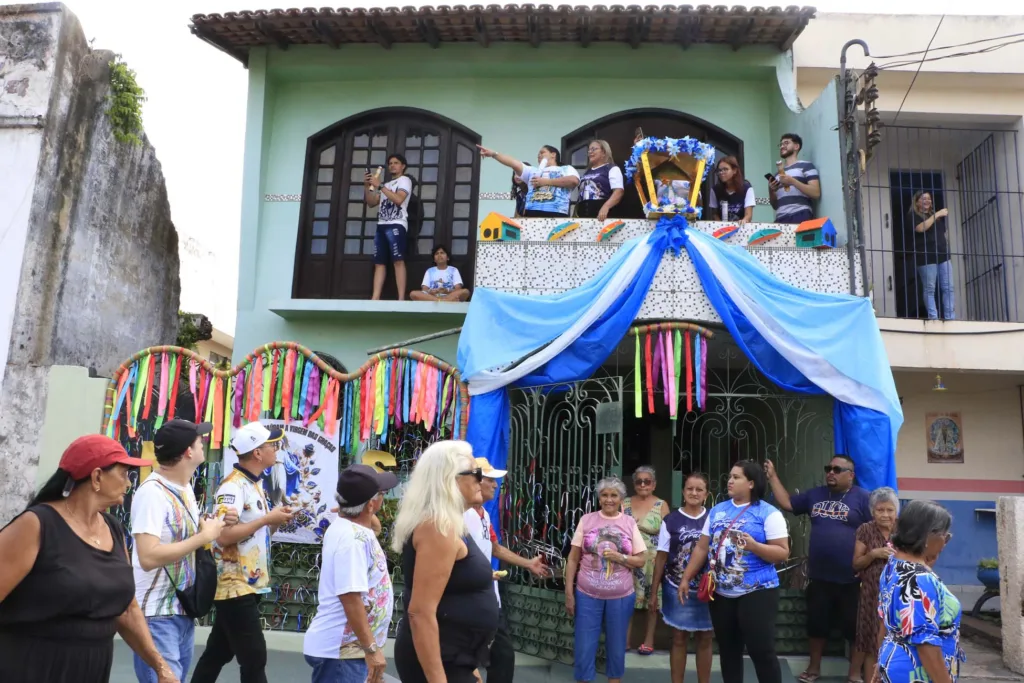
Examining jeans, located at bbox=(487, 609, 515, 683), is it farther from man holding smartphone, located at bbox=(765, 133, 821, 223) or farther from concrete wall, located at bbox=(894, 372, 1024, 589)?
concrete wall, located at bbox=(894, 372, 1024, 589)

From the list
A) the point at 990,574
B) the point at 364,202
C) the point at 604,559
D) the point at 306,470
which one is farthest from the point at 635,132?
the point at 990,574

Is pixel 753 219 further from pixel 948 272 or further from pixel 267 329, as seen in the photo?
pixel 267 329

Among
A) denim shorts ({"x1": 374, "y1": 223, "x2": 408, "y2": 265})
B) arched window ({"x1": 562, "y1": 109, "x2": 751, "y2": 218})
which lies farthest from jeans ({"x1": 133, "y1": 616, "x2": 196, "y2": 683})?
arched window ({"x1": 562, "y1": 109, "x2": 751, "y2": 218})

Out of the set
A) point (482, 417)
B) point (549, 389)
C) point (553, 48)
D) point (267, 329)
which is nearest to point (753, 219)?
point (553, 48)

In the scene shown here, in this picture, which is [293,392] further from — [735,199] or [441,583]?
[735,199]

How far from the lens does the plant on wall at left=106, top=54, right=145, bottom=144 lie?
990 centimetres

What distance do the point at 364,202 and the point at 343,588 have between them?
756cm

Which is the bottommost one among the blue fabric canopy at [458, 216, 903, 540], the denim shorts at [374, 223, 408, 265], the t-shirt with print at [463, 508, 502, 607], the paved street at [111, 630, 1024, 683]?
the paved street at [111, 630, 1024, 683]

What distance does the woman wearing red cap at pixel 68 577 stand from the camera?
9.48ft

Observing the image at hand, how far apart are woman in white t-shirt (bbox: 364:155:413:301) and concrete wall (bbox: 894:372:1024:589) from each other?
6061 millimetres

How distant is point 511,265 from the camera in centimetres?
788

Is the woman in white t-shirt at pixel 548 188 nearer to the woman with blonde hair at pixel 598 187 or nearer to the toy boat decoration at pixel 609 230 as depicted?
the woman with blonde hair at pixel 598 187

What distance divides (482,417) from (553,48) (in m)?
5.08

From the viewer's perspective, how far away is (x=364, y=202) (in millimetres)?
10539
